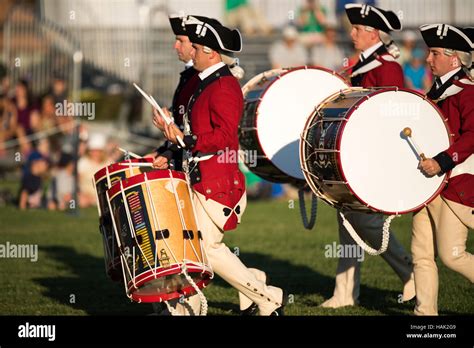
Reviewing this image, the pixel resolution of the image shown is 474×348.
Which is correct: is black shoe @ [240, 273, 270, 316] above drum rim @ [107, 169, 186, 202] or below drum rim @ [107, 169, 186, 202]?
below

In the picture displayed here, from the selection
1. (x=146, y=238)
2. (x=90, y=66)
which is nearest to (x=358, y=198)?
(x=146, y=238)

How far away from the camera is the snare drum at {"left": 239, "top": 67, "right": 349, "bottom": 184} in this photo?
9.48m

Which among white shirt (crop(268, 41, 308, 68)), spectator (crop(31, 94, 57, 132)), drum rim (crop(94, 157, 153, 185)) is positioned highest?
drum rim (crop(94, 157, 153, 185))

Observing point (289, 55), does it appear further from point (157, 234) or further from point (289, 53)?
point (157, 234)

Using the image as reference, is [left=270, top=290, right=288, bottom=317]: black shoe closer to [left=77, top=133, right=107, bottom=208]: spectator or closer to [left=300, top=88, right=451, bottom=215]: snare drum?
[left=300, top=88, right=451, bottom=215]: snare drum

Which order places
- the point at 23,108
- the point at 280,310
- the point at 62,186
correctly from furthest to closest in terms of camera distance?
the point at 23,108, the point at 62,186, the point at 280,310

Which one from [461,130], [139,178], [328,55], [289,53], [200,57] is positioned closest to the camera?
[139,178]

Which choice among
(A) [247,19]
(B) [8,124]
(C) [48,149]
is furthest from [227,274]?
(A) [247,19]

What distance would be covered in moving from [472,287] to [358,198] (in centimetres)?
291

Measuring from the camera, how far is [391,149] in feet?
26.6

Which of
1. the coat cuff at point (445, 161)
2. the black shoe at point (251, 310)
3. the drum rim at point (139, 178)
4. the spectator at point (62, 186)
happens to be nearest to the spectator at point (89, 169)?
the spectator at point (62, 186)

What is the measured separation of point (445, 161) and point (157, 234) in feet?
7.07

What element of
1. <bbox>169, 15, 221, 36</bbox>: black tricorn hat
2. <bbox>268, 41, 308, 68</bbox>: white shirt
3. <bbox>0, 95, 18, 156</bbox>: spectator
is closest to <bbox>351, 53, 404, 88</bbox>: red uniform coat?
<bbox>169, 15, 221, 36</bbox>: black tricorn hat

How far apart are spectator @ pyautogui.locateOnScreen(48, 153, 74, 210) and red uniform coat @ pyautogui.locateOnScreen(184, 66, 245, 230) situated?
10.5 m
